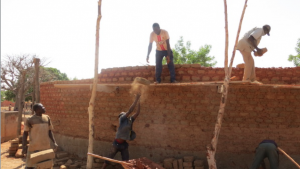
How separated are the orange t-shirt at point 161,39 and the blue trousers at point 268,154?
3265mm

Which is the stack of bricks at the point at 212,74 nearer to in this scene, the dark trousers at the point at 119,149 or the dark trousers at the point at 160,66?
the dark trousers at the point at 160,66

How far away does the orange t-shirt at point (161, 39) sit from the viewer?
668cm

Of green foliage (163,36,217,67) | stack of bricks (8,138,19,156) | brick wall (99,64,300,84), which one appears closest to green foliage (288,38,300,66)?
green foliage (163,36,217,67)

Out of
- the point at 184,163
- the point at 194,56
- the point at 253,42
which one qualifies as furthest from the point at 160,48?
the point at 194,56

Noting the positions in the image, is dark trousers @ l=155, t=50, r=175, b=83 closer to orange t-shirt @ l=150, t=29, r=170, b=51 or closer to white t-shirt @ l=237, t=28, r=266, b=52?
orange t-shirt @ l=150, t=29, r=170, b=51

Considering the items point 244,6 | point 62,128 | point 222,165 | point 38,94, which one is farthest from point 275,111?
point 38,94

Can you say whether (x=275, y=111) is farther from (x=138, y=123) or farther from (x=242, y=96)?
(x=138, y=123)

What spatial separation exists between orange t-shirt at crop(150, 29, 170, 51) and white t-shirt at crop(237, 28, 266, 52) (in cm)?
185

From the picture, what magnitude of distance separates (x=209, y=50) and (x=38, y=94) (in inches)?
676

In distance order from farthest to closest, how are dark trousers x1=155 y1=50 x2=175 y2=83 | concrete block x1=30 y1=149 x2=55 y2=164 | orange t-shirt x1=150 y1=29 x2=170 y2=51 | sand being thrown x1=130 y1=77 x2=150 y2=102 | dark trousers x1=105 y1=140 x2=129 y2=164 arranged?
orange t-shirt x1=150 y1=29 x2=170 y2=51 < dark trousers x1=155 y1=50 x2=175 y2=83 < sand being thrown x1=130 y1=77 x2=150 y2=102 < dark trousers x1=105 y1=140 x2=129 y2=164 < concrete block x1=30 y1=149 x2=55 y2=164

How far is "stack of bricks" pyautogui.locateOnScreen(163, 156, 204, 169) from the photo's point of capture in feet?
19.0

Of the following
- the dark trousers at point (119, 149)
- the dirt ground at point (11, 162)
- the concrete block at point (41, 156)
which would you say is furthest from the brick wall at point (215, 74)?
the dirt ground at point (11, 162)

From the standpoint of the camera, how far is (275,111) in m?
5.91

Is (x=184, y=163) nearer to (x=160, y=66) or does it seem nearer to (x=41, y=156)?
(x=160, y=66)
